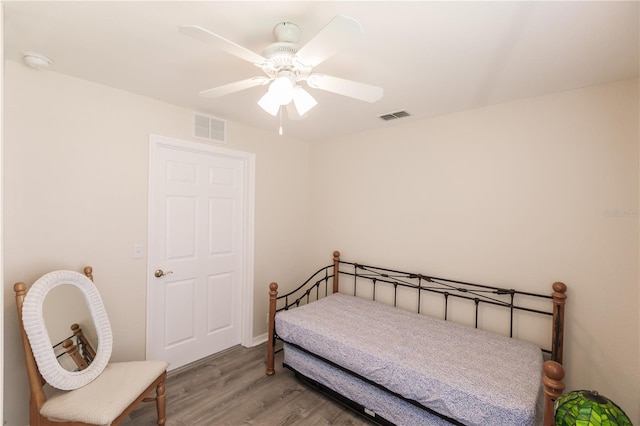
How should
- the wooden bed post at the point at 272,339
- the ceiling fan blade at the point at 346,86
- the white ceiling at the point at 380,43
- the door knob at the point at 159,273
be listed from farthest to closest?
the wooden bed post at the point at 272,339, the door knob at the point at 159,273, the ceiling fan blade at the point at 346,86, the white ceiling at the point at 380,43

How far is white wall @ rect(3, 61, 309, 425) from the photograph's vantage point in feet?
6.07

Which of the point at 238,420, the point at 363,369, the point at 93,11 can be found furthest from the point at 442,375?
the point at 93,11

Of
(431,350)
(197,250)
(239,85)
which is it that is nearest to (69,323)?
(197,250)

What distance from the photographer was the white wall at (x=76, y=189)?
6.07 ft

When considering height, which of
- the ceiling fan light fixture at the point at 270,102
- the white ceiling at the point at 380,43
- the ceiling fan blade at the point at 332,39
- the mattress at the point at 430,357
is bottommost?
the mattress at the point at 430,357

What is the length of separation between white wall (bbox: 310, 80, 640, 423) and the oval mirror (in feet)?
8.24

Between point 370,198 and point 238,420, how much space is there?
2.30 meters

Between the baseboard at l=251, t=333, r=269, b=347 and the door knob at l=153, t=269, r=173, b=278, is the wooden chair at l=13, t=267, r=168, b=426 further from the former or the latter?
the baseboard at l=251, t=333, r=269, b=347

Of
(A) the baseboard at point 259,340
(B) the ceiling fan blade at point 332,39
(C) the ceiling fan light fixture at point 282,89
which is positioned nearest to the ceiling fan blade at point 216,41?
(C) the ceiling fan light fixture at point 282,89

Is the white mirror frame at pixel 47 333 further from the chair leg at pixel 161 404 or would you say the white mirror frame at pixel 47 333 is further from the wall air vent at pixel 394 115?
the wall air vent at pixel 394 115

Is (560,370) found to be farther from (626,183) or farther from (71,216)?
(71,216)

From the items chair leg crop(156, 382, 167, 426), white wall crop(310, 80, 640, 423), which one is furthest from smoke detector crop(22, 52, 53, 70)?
white wall crop(310, 80, 640, 423)

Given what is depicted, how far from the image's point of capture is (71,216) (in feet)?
6.82

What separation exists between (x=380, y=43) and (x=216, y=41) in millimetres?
876
